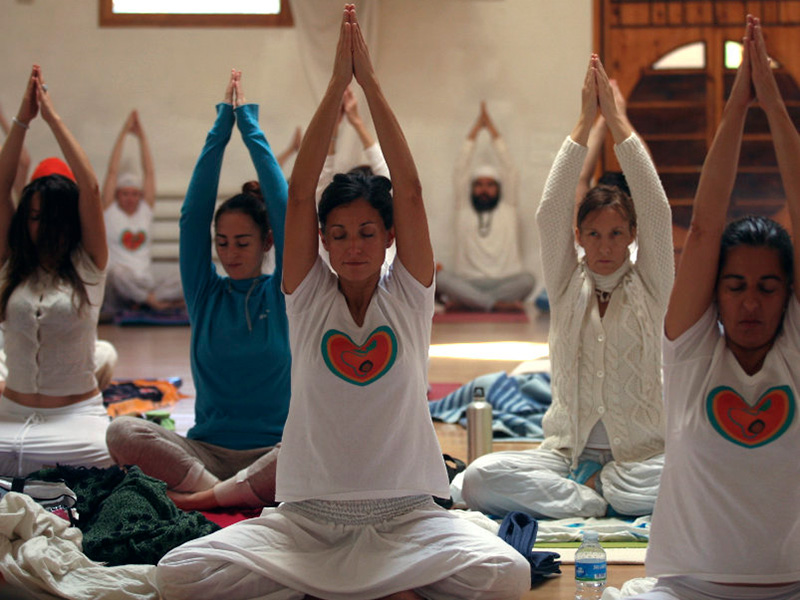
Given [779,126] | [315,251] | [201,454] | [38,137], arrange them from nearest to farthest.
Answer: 1. [779,126]
2. [315,251]
3. [201,454]
4. [38,137]

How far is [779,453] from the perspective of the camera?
73.2 inches

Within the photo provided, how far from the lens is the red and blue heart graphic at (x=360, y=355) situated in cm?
221

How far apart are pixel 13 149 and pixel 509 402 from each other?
7.48ft

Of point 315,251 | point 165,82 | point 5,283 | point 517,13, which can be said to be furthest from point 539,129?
point 315,251

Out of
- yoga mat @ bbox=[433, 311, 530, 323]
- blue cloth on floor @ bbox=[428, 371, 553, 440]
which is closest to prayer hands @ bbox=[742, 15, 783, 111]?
blue cloth on floor @ bbox=[428, 371, 553, 440]

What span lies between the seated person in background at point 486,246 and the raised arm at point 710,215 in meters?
6.81

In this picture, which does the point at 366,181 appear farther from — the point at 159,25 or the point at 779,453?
the point at 159,25

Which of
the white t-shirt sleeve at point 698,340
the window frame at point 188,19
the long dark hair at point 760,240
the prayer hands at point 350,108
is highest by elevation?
the window frame at point 188,19

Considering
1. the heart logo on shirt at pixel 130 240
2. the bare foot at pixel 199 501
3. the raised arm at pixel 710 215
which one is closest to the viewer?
the raised arm at pixel 710 215

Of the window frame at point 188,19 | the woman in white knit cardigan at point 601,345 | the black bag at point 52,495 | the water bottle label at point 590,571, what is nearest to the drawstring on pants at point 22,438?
the black bag at point 52,495

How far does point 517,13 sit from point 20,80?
4.28 metres

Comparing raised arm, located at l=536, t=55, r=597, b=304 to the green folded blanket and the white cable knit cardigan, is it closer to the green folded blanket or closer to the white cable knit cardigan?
the white cable knit cardigan

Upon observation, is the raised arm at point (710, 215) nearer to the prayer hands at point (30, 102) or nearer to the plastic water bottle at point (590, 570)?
the plastic water bottle at point (590, 570)

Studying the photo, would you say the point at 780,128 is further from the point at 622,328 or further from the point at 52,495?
the point at 52,495
